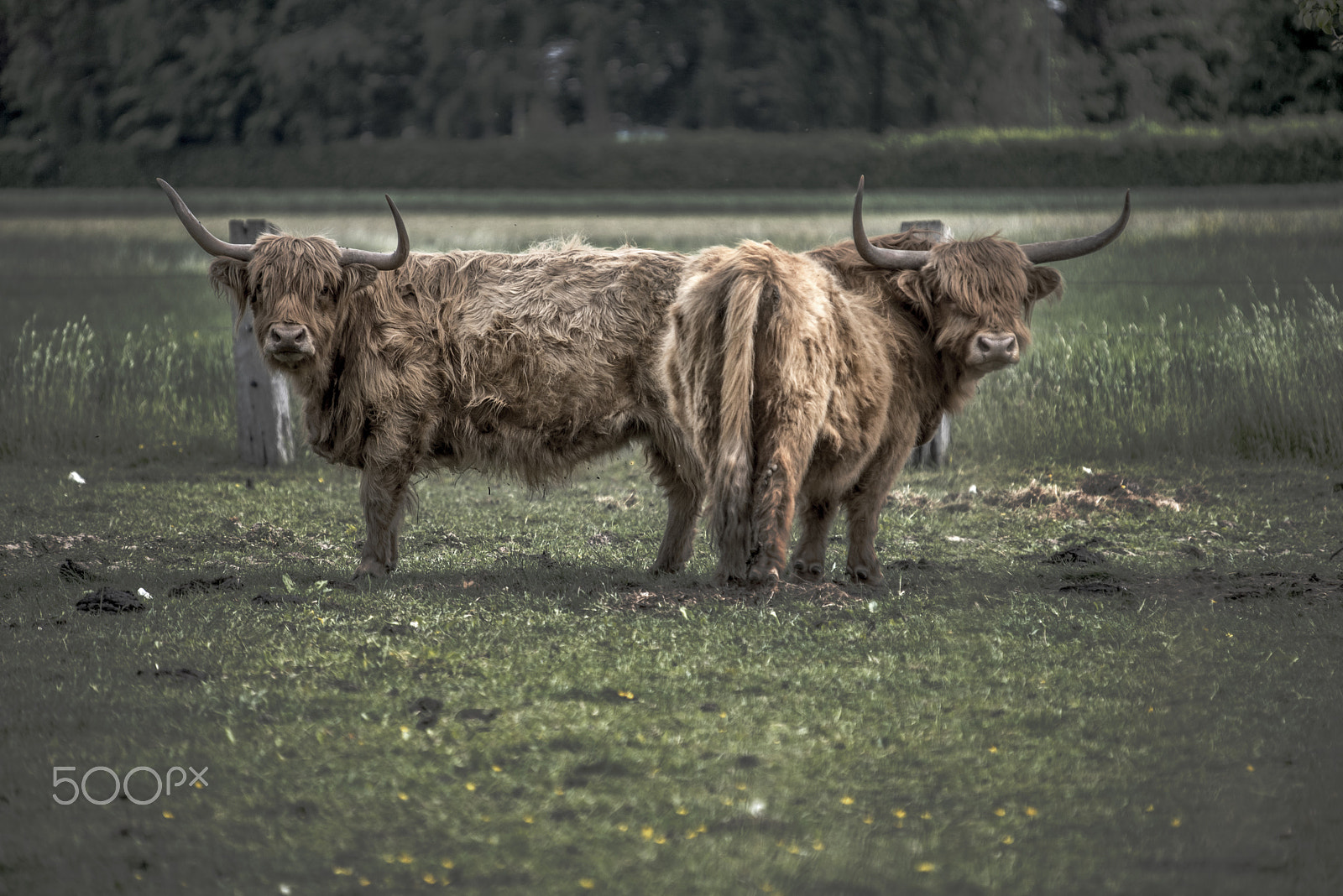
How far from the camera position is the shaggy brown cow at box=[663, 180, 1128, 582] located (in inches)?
207

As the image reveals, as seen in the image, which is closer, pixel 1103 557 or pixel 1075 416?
pixel 1103 557

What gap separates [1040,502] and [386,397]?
178 inches

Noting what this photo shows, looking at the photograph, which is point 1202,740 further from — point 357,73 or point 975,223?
point 357,73

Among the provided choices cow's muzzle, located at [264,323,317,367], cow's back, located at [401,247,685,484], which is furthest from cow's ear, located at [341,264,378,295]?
cow's muzzle, located at [264,323,317,367]

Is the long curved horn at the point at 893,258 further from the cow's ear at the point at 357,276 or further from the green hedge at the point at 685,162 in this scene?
the green hedge at the point at 685,162

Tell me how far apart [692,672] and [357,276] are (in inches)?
115

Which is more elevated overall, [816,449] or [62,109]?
[62,109]

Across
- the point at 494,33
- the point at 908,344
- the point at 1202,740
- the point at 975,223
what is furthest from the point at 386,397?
the point at 494,33

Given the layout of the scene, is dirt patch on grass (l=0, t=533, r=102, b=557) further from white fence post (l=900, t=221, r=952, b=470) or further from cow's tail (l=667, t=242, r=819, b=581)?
white fence post (l=900, t=221, r=952, b=470)

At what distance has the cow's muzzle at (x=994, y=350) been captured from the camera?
5.66 meters

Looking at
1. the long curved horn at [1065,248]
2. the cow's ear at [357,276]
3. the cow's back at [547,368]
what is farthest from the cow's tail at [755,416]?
the cow's ear at [357,276]

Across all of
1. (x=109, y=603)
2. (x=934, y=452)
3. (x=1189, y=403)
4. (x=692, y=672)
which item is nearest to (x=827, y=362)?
(x=692, y=672)

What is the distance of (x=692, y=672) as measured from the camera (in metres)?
4.59

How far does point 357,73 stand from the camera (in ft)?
84.9
